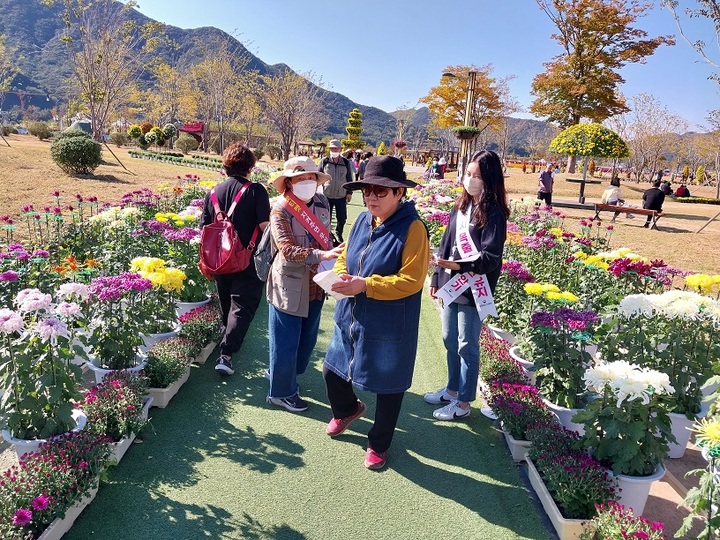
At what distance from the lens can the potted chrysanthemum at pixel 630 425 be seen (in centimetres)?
250

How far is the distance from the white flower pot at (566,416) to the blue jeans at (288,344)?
69.1 inches

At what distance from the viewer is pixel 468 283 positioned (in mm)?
3260

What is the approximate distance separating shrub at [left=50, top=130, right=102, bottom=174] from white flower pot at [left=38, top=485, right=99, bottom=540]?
47.1ft

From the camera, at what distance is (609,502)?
2.40m

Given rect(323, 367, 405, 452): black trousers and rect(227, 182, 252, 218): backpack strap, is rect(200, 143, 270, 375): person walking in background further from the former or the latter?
rect(323, 367, 405, 452): black trousers

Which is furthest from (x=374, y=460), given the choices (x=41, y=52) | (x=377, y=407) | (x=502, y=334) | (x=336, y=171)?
(x=41, y=52)

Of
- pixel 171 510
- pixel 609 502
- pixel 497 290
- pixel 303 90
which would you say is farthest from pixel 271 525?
pixel 303 90

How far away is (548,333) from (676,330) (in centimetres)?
79

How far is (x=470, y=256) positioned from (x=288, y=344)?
135 cm

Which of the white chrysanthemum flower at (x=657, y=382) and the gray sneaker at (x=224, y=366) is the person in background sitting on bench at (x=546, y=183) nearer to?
the gray sneaker at (x=224, y=366)

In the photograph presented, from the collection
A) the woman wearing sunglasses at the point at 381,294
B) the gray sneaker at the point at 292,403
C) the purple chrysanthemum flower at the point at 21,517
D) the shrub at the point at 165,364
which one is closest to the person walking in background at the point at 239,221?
the shrub at the point at 165,364

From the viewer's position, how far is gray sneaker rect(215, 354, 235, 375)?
3988mm

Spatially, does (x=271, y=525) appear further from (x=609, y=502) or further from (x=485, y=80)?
(x=485, y=80)

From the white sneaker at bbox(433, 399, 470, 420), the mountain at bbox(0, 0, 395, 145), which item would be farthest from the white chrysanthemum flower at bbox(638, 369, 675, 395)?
the mountain at bbox(0, 0, 395, 145)
